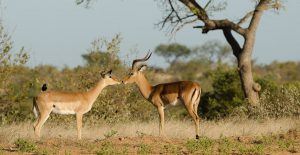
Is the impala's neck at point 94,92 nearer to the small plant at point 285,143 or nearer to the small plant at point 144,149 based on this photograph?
the small plant at point 144,149


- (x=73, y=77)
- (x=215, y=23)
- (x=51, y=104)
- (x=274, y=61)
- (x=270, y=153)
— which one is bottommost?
(x=270, y=153)

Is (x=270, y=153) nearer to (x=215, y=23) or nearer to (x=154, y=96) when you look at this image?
(x=154, y=96)

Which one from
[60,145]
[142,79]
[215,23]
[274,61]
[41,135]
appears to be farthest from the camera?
[274,61]

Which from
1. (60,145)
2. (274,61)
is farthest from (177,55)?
(60,145)

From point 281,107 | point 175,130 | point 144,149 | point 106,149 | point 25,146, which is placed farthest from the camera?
point 281,107

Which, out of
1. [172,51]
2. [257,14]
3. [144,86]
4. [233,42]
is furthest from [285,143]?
[172,51]

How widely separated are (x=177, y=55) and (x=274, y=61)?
32.4 feet

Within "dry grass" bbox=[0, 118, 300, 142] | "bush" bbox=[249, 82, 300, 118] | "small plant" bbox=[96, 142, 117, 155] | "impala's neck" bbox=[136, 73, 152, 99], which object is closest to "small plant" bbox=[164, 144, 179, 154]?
"small plant" bbox=[96, 142, 117, 155]

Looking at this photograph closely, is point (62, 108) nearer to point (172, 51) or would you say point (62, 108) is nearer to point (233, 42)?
point (233, 42)

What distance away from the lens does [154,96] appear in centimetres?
1566

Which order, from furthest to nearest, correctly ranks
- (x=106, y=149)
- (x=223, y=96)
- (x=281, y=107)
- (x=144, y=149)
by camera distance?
(x=223, y=96) < (x=281, y=107) < (x=144, y=149) < (x=106, y=149)

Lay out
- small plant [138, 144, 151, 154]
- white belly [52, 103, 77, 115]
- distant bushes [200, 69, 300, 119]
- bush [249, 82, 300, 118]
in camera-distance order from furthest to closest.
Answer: distant bushes [200, 69, 300, 119] < bush [249, 82, 300, 118] < white belly [52, 103, 77, 115] < small plant [138, 144, 151, 154]

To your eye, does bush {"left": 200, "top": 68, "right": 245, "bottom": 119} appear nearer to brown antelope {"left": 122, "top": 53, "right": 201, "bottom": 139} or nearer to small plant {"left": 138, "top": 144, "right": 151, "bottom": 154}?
brown antelope {"left": 122, "top": 53, "right": 201, "bottom": 139}

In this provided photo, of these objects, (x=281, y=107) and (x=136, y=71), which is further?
(x=281, y=107)
